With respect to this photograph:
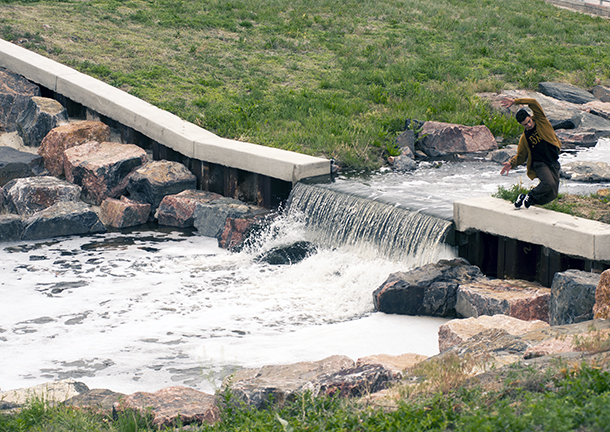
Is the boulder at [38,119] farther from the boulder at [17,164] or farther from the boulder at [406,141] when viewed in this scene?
the boulder at [406,141]

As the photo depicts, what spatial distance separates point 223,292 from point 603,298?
5.18 meters

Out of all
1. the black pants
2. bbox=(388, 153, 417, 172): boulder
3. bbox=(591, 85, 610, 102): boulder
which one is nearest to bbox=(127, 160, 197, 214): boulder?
bbox=(388, 153, 417, 172): boulder

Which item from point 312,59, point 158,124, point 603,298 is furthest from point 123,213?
point 312,59

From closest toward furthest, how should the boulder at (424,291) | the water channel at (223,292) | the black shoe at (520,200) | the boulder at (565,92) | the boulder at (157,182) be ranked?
the water channel at (223,292), the boulder at (424,291), the black shoe at (520,200), the boulder at (157,182), the boulder at (565,92)

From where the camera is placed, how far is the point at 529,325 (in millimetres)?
7086

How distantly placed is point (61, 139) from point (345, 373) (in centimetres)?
1092

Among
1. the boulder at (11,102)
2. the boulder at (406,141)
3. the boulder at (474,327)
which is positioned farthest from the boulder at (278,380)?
the boulder at (11,102)

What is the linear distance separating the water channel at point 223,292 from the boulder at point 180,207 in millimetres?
334

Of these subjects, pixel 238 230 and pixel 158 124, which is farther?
pixel 158 124

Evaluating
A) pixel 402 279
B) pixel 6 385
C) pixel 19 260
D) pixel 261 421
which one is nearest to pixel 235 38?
pixel 19 260

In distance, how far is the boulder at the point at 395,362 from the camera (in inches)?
233

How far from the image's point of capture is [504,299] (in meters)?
8.17

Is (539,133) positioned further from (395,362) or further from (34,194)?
(34,194)

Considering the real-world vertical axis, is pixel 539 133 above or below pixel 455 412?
above
